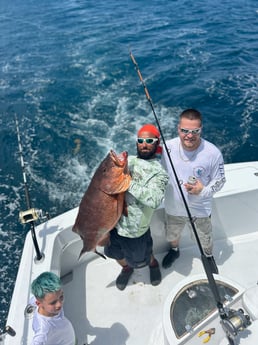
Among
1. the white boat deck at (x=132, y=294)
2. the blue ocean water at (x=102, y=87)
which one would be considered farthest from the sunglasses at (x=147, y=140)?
the blue ocean water at (x=102, y=87)

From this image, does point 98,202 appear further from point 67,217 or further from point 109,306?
point 109,306

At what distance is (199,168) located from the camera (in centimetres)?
307

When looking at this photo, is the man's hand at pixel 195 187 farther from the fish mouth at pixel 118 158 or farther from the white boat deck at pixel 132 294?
the white boat deck at pixel 132 294

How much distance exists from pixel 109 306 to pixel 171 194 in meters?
1.65

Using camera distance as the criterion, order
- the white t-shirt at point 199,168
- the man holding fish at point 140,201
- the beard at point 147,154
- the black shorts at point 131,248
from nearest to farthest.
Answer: the man holding fish at point 140,201, the beard at point 147,154, the white t-shirt at point 199,168, the black shorts at point 131,248

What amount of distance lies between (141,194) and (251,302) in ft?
4.41

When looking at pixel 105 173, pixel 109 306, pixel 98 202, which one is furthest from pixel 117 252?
pixel 105 173

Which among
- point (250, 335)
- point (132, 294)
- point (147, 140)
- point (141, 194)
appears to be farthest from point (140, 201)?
point (132, 294)

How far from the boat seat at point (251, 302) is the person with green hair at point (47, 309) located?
62.6 inches

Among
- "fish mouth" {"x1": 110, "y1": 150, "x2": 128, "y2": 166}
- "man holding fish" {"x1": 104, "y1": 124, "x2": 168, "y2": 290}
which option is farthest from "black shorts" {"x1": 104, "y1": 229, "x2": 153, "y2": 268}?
"fish mouth" {"x1": 110, "y1": 150, "x2": 128, "y2": 166}

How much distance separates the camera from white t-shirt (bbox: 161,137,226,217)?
3066 mm

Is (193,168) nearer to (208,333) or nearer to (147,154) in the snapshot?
(147,154)

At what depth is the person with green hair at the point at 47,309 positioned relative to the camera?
2254 mm

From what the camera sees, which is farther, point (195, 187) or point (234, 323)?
point (195, 187)
